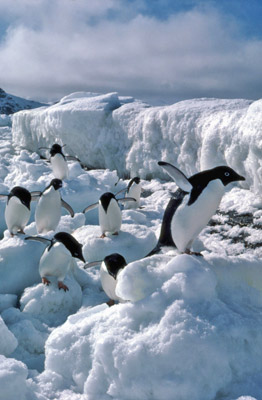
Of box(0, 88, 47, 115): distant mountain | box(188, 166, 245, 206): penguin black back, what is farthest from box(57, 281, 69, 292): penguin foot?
box(0, 88, 47, 115): distant mountain

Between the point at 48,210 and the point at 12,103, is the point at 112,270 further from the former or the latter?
the point at 12,103

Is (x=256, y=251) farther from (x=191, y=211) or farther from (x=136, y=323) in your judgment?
(x=136, y=323)

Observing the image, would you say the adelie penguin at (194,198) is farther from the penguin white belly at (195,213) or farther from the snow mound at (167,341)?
the snow mound at (167,341)

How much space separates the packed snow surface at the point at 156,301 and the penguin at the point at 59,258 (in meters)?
0.10

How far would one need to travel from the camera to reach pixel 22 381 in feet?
5.23

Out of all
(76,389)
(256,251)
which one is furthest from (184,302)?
(256,251)

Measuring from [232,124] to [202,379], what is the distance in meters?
4.56

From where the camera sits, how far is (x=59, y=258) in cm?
323

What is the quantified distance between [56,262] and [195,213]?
1.35 m

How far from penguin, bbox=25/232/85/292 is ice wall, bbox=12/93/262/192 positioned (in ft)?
9.27

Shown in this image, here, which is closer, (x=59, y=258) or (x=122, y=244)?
(x=59, y=258)

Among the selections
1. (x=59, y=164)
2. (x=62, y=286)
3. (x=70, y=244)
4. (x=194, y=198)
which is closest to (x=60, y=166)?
(x=59, y=164)

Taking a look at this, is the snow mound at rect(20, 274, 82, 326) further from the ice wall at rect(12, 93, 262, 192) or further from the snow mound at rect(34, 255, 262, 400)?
the ice wall at rect(12, 93, 262, 192)

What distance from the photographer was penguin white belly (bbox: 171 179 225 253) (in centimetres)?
248
